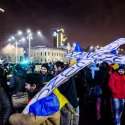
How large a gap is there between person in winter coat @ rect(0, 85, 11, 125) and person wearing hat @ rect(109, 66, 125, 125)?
4991 mm

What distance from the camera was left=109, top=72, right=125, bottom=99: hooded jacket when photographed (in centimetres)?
910

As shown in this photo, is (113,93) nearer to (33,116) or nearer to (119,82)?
(119,82)

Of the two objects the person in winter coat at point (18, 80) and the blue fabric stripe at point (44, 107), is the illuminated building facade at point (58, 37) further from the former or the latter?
the blue fabric stripe at point (44, 107)

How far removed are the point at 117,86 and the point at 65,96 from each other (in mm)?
3081

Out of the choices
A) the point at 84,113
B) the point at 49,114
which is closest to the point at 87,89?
the point at 84,113

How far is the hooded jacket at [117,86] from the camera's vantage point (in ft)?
29.9

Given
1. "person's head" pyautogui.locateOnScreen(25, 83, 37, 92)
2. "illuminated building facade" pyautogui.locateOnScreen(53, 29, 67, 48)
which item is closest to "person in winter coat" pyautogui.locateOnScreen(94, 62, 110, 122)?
"person's head" pyautogui.locateOnScreen(25, 83, 37, 92)

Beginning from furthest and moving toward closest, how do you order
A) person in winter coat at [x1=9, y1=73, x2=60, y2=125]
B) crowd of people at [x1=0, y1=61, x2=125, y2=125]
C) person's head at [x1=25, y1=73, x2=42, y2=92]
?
1. person's head at [x1=25, y1=73, x2=42, y2=92]
2. crowd of people at [x1=0, y1=61, x2=125, y2=125]
3. person in winter coat at [x1=9, y1=73, x2=60, y2=125]

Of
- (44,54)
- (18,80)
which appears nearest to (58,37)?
(44,54)

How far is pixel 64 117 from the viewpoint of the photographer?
548 centimetres

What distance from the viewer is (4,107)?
4551mm

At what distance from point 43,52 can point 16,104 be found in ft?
404

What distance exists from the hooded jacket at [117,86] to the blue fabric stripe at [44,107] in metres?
4.72

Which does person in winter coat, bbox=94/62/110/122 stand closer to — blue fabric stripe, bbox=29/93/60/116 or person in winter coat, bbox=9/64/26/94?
person in winter coat, bbox=9/64/26/94
